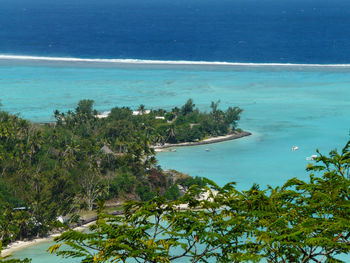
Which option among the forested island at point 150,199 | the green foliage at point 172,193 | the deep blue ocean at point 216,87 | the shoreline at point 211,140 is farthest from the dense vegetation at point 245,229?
the shoreline at point 211,140

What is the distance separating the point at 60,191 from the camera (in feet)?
175

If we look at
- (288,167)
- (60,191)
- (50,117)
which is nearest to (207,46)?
(50,117)

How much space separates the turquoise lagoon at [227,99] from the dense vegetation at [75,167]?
3179 millimetres

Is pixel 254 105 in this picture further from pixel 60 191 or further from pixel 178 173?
pixel 60 191

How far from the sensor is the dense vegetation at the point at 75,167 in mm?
50291

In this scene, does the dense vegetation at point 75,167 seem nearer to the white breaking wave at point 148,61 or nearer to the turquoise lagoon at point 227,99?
the turquoise lagoon at point 227,99

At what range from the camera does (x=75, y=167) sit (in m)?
59.6

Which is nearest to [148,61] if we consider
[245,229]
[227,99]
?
[227,99]

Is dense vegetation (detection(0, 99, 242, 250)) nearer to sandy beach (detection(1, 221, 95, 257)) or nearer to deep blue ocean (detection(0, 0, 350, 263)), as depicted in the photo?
sandy beach (detection(1, 221, 95, 257))

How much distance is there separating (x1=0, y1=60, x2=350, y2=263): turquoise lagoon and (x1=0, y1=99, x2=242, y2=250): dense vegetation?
3179 millimetres

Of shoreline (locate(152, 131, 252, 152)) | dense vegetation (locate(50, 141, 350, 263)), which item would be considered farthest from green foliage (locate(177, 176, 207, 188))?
dense vegetation (locate(50, 141, 350, 263))

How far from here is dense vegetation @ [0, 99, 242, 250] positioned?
165ft

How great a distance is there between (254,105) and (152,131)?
1071 inches

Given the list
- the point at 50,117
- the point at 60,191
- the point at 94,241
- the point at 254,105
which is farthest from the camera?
the point at 254,105
